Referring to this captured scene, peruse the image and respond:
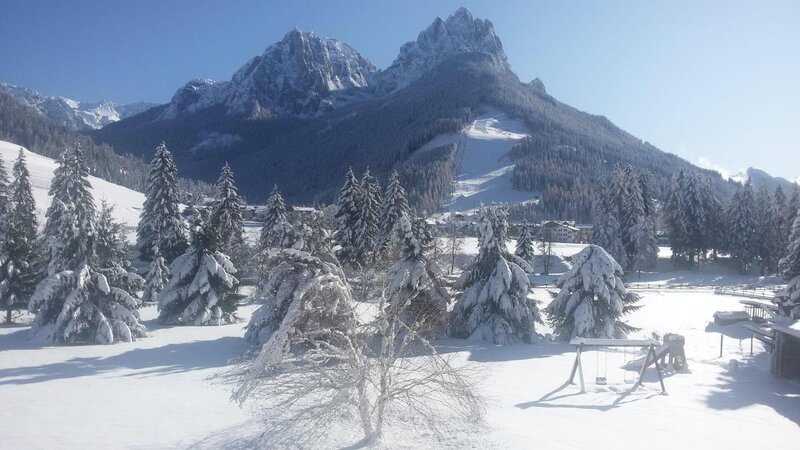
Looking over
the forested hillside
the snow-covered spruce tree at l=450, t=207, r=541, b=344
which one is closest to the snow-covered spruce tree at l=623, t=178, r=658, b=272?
the snow-covered spruce tree at l=450, t=207, r=541, b=344

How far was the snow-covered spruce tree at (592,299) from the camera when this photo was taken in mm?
27141

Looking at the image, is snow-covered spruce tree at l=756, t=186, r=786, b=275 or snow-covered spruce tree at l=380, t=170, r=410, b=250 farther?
snow-covered spruce tree at l=756, t=186, r=786, b=275

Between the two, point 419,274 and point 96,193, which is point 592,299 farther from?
point 96,193

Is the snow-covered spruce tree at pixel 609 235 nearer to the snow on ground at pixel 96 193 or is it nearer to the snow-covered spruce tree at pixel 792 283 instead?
the snow-covered spruce tree at pixel 792 283

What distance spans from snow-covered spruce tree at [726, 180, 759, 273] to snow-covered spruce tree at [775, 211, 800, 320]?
128ft

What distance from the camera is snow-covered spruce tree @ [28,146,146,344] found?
2598cm

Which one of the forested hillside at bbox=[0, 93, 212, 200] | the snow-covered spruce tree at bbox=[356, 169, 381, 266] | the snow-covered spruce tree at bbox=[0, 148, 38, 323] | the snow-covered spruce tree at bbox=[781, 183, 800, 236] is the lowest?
the snow-covered spruce tree at bbox=[0, 148, 38, 323]

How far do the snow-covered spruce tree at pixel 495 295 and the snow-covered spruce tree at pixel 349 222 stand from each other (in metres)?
20.5

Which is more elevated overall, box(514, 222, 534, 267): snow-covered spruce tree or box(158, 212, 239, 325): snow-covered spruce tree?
box(514, 222, 534, 267): snow-covered spruce tree

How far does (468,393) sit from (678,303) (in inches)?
1503

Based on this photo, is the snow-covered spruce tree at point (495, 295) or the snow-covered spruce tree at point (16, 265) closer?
the snow-covered spruce tree at point (495, 295)

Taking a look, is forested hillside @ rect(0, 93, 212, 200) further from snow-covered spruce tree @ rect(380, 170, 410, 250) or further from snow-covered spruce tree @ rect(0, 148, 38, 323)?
snow-covered spruce tree @ rect(0, 148, 38, 323)

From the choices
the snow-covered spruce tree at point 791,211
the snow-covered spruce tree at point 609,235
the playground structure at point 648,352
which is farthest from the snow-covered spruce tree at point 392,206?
the snow-covered spruce tree at point 791,211

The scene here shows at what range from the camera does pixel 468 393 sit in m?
12.2
